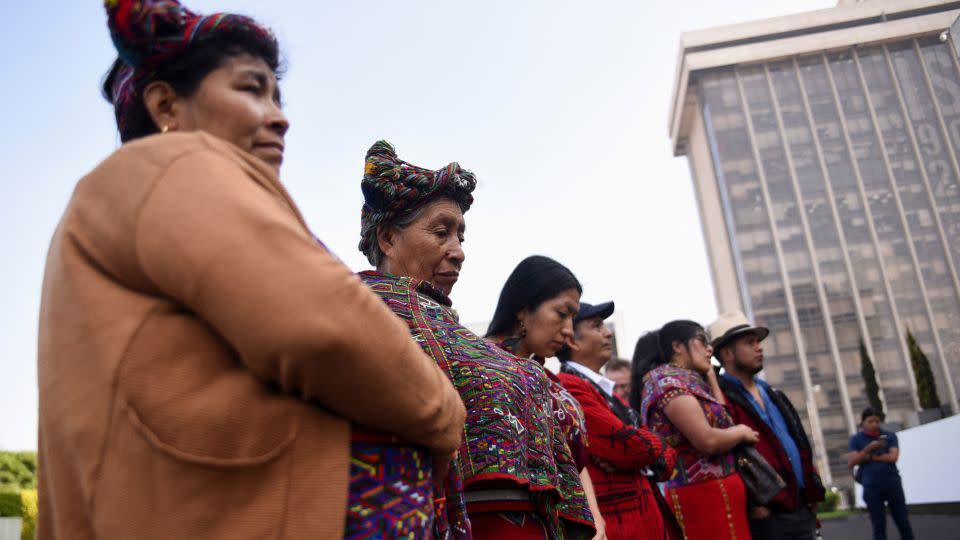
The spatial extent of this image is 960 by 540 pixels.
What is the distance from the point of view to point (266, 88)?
129 centimetres

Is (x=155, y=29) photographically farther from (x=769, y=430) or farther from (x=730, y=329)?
(x=730, y=329)

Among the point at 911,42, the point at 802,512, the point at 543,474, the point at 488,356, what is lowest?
the point at 802,512

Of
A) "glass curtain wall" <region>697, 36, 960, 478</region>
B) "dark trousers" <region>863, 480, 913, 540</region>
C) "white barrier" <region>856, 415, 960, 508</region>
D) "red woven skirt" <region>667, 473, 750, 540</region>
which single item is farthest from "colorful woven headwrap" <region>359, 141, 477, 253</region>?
"glass curtain wall" <region>697, 36, 960, 478</region>

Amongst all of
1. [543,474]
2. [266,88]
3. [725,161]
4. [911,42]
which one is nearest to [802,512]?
[543,474]

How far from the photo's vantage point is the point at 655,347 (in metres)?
4.82

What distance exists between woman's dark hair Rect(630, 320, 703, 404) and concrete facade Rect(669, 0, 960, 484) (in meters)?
54.8

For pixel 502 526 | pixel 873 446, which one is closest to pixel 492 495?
pixel 502 526

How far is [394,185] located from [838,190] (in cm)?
6396

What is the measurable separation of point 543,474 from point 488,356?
1.15ft

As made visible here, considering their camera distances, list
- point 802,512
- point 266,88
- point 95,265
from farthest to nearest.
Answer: point 802,512 → point 266,88 → point 95,265

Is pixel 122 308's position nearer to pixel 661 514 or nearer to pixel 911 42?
pixel 661 514

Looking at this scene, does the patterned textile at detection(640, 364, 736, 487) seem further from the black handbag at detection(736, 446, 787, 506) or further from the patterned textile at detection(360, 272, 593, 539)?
the patterned textile at detection(360, 272, 593, 539)

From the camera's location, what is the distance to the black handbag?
396 cm

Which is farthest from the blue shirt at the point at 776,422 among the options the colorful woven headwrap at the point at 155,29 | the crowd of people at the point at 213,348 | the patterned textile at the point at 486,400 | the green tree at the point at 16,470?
the green tree at the point at 16,470
